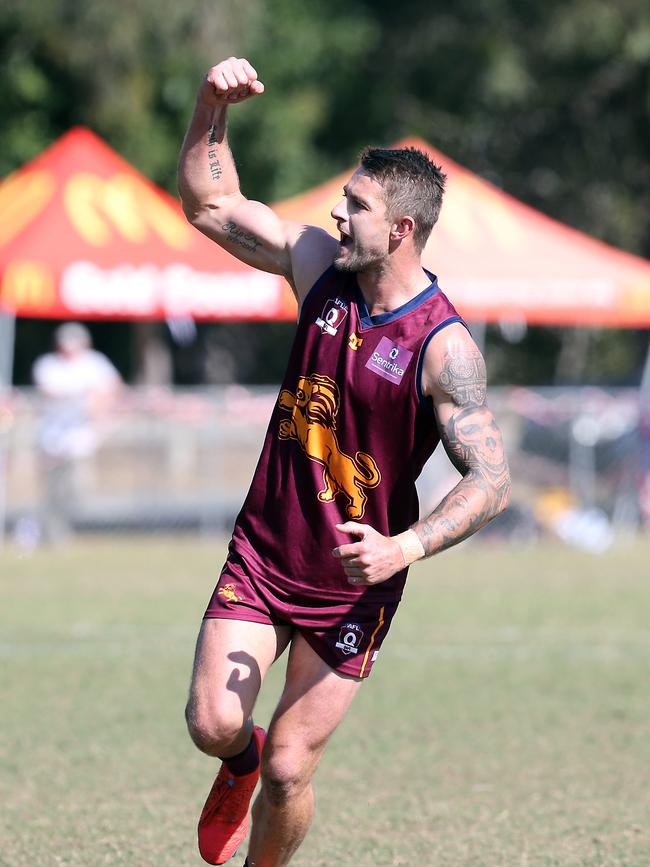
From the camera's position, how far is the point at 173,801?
6297 mm

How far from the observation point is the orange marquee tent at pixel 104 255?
15.5 m

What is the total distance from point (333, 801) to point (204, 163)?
2.80 metres

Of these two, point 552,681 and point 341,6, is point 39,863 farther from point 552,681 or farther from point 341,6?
point 341,6

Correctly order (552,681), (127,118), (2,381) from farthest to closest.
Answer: (127,118)
(2,381)
(552,681)

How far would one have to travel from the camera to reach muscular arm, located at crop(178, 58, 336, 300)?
16.8ft

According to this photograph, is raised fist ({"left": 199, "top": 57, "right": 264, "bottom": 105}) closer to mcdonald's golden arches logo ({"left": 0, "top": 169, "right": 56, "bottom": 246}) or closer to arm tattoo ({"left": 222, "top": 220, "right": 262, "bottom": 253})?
arm tattoo ({"left": 222, "top": 220, "right": 262, "bottom": 253})

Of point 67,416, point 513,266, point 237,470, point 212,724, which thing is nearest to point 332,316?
point 212,724

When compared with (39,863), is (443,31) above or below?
above

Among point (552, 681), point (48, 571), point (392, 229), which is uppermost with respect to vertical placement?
point (392, 229)

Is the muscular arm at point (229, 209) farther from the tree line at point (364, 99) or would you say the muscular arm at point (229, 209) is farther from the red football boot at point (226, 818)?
the tree line at point (364, 99)

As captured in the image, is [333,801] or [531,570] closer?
[333,801]

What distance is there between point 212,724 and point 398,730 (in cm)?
322

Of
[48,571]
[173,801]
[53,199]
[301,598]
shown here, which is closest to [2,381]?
[53,199]

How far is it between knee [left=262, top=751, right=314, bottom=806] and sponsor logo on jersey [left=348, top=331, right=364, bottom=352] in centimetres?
131
